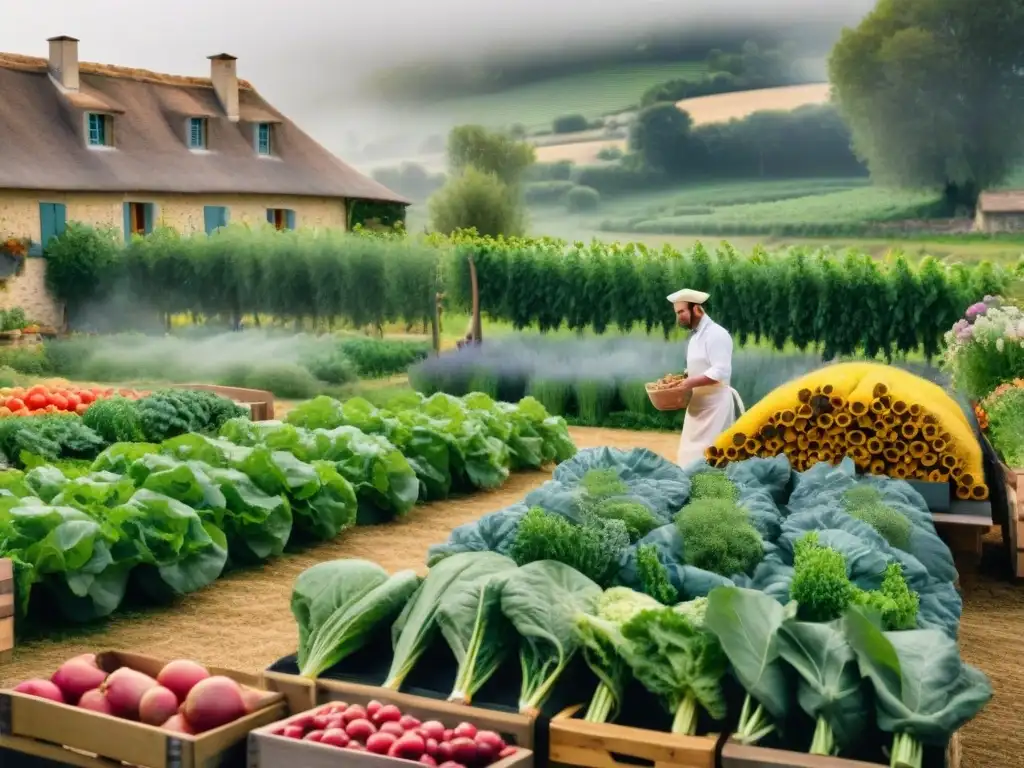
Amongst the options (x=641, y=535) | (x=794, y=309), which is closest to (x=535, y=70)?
(x=794, y=309)

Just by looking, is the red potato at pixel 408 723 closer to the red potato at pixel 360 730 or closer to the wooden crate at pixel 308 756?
the red potato at pixel 360 730

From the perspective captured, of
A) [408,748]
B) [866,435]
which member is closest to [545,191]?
[866,435]

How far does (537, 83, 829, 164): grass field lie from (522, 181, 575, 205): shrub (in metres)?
1.01

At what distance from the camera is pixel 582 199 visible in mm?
41844

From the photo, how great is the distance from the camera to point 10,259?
22.2 meters

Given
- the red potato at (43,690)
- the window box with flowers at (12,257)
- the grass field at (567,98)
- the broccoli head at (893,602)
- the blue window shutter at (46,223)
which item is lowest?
the red potato at (43,690)

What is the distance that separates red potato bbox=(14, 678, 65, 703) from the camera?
144 inches

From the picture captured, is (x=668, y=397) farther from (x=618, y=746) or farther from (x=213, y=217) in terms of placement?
(x=213, y=217)

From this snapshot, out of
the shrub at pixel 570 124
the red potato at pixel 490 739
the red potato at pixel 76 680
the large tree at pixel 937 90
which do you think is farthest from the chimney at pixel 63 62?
the red potato at pixel 490 739

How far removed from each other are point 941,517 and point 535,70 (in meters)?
36.9

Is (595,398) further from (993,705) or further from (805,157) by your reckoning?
(805,157)

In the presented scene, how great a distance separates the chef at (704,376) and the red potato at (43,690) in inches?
200

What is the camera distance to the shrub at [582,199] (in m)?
41.5

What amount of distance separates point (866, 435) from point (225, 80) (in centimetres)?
2551
